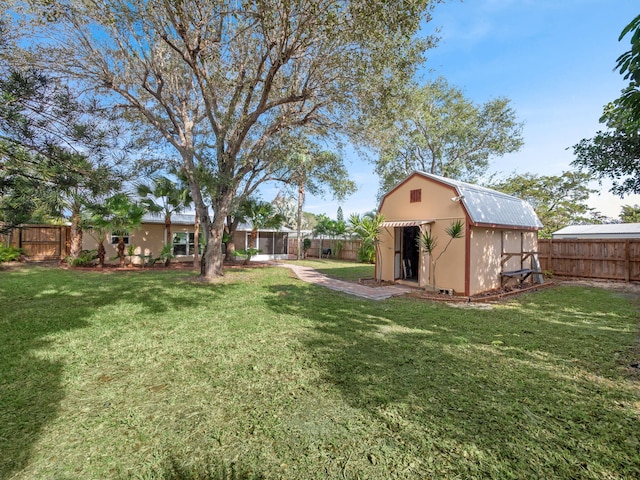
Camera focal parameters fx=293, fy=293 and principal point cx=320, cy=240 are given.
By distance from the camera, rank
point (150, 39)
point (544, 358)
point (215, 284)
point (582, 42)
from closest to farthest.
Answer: point (544, 358) → point (582, 42) → point (150, 39) → point (215, 284)

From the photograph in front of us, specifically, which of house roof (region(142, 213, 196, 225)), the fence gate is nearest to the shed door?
house roof (region(142, 213, 196, 225))

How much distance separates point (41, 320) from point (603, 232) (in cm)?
2686

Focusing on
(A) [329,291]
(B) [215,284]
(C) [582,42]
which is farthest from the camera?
(B) [215,284]

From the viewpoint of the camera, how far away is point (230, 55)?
365 inches

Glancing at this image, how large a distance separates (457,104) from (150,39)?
60.9 ft

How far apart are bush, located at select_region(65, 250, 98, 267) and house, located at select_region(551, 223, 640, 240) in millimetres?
27039

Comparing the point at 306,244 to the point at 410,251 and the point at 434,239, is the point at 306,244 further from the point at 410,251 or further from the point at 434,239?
the point at 434,239

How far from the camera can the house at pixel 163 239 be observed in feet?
55.1

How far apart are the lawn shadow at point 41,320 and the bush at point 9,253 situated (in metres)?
2.06

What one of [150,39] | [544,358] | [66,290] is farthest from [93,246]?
[544,358]

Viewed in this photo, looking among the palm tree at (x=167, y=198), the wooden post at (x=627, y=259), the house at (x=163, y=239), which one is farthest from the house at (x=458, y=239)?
the house at (x=163, y=239)

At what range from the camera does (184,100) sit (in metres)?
10.8

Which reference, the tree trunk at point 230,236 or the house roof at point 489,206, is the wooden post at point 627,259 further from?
the tree trunk at point 230,236

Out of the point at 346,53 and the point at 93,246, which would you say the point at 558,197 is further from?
the point at 93,246
